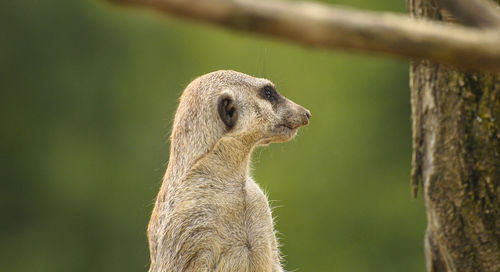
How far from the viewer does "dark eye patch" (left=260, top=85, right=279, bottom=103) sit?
14.5 feet

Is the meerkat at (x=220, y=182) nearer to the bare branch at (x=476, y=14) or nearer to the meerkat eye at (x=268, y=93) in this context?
the meerkat eye at (x=268, y=93)

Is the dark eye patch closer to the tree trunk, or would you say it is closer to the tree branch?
the tree trunk

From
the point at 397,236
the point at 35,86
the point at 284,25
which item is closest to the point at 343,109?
the point at 397,236

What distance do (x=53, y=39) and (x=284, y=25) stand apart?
41.1 ft

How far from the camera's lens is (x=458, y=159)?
402 cm

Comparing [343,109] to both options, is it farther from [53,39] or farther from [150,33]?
[53,39]

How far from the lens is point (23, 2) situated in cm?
1356

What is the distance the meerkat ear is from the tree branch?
8.74 ft

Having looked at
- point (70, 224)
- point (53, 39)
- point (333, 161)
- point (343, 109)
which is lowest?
point (70, 224)

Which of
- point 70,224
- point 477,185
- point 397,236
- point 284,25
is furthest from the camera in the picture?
point 70,224

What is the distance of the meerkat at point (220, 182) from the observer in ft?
13.7

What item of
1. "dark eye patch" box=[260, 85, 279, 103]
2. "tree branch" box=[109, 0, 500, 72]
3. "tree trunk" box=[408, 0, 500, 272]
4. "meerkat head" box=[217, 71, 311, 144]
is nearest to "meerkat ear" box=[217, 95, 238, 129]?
"meerkat head" box=[217, 71, 311, 144]

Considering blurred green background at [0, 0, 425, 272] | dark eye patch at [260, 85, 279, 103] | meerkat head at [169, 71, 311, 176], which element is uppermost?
blurred green background at [0, 0, 425, 272]

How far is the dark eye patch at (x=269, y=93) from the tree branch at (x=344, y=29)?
2.71m
